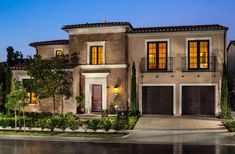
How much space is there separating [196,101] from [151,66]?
4.38m

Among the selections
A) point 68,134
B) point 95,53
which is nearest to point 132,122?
point 68,134

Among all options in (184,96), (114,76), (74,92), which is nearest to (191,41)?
(184,96)

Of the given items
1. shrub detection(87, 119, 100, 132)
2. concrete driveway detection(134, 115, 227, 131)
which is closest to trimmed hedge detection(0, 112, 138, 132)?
shrub detection(87, 119, 100, 132)

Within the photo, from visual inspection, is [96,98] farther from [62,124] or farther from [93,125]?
[93,125]

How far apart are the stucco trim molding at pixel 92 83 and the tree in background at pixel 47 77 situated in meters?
2.55

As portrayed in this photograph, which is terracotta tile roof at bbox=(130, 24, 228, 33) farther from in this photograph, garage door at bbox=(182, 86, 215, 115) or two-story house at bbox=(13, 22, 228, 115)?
garage door at bbox=(182, 86, 215, 115)

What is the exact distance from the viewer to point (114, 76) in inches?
1061

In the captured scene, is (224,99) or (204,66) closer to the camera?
(224,99)

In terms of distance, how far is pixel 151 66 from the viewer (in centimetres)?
2666

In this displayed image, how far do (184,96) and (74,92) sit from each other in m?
8.55

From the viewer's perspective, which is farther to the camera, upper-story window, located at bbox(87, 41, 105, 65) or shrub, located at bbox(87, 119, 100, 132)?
upper-story window, located at bbox(87, 41, 105, 65)

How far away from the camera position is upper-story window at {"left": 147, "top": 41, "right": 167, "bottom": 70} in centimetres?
2641

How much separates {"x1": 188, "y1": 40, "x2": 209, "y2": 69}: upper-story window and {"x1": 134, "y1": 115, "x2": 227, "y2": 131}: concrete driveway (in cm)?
399

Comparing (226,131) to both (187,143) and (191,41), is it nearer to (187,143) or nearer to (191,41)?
(187,143)
